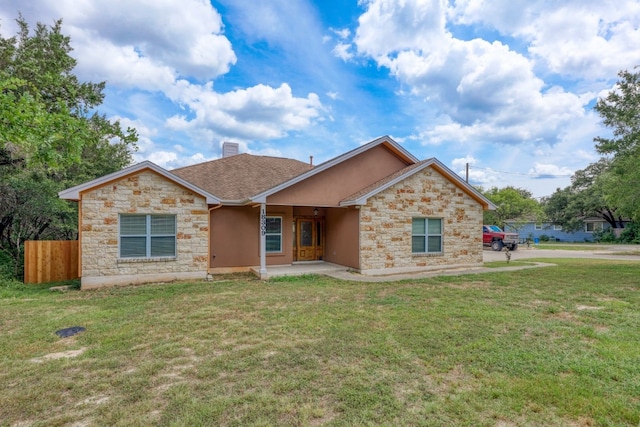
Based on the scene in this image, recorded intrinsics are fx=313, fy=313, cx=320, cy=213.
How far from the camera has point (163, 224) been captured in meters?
10.3

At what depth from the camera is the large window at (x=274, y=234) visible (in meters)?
13.0

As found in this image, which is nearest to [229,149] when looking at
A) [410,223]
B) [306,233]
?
[306,233]

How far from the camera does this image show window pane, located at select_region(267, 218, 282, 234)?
13.0 metres

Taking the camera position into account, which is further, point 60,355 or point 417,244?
point 417,244

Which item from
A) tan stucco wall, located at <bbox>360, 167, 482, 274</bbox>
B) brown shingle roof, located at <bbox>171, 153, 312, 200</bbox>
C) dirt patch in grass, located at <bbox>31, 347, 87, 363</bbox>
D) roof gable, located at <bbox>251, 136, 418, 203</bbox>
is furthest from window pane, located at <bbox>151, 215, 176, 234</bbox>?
tan stucco wall, located at <bbox>360, 167, 482, 274</bbox>

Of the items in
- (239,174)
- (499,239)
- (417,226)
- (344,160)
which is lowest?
(499,239)

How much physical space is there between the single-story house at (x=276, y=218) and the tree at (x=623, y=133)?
4.78 metres

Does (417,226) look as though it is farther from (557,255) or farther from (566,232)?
(566,232)

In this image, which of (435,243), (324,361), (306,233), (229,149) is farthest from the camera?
(229,149)

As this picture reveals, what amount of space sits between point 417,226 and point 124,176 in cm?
1047

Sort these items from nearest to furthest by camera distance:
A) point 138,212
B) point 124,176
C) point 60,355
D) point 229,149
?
point 60,355
point 124,176
point 138,212
point 229,149

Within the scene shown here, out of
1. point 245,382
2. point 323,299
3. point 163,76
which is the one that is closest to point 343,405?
point 245,382

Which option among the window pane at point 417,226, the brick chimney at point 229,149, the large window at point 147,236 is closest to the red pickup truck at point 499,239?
the window pane at point 417,226

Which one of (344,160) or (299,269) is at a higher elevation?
Result: (344,160)
